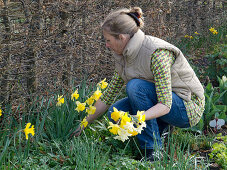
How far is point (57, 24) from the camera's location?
3184 mm

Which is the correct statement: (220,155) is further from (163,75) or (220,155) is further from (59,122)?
(59,122)

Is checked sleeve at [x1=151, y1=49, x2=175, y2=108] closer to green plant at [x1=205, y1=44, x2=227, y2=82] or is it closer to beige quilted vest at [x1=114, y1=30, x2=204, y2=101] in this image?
beige quilted vest at [x1=114, y1=30, x2=204, y2=101]

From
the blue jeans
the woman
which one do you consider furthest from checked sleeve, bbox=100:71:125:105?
the blue jeans

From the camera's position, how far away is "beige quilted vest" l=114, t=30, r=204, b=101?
7.89ft

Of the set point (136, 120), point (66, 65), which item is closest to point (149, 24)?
point (66, 65)

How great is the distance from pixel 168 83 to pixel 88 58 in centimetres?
162

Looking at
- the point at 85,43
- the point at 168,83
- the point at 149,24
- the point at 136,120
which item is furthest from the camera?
the point at 149,24

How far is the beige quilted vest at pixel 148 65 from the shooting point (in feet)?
7.89

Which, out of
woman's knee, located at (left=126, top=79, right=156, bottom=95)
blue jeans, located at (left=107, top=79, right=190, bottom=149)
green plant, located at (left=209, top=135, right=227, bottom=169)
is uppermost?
woman's knee, located at (left=126, top=79, right=156, bottom=95)

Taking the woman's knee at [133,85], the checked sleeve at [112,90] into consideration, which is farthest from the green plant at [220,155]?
the checked sleeve at [112,90]

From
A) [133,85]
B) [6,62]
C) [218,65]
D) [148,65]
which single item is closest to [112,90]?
[133,85]

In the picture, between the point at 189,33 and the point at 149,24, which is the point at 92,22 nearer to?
the point at 149,24

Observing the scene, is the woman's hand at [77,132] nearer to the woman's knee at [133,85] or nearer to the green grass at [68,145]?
the green grass at [68,145]

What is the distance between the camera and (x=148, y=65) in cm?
243
